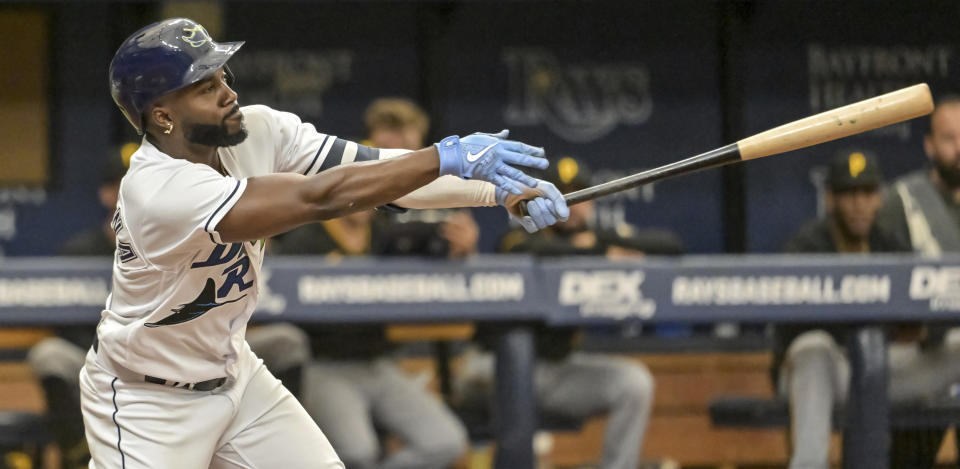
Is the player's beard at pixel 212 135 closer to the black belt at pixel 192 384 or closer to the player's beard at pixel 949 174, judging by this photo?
the black belt at pixel 192 384

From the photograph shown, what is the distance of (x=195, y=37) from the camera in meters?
2.72

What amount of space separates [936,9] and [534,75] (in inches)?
85.4

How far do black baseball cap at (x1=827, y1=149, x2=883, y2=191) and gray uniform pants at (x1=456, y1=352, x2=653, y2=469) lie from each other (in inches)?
40.2

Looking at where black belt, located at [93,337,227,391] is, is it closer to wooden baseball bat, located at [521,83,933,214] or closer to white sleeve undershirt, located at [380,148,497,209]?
white sleeve undershirt, located at [380,148,497,209]

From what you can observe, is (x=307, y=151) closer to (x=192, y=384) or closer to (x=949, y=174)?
(x=192, y=384)

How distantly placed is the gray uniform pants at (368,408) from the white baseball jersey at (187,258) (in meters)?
1.29

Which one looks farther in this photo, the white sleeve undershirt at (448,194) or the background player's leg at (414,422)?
the background player's leg at (414,422)

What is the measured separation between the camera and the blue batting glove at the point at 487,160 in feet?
8.16

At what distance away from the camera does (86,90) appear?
20.8 ft

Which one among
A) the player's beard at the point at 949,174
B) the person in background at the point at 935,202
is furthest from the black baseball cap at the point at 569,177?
the player's beard at the point at 949,174

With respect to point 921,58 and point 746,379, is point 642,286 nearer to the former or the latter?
point 746,379

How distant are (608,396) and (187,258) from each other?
2.12 meters

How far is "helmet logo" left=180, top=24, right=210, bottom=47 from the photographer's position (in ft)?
8.82

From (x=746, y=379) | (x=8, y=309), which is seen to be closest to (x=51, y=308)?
(x=8, y=309)
